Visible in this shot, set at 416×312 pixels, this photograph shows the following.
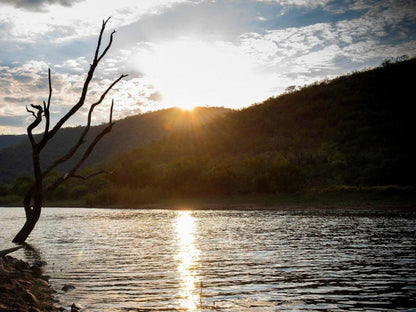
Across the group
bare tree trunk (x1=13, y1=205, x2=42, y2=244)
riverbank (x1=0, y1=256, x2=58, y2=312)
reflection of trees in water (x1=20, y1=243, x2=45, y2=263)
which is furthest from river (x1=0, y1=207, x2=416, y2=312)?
bare tree trunk (x1=13, y1=205, x2=42, y2=244)

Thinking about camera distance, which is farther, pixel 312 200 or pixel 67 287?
pixel 312 200

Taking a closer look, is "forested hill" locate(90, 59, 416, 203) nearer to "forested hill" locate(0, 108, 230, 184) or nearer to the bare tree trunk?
"forested hill" locate(0, 108, 230, 184)

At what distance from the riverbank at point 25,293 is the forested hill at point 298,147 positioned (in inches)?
2096

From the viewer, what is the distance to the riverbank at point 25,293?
10.7 m

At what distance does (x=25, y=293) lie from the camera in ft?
38.2

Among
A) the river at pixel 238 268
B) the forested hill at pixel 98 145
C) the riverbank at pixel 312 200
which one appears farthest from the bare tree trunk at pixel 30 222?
the forested hill at pixel 98 145

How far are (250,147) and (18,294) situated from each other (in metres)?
90.4

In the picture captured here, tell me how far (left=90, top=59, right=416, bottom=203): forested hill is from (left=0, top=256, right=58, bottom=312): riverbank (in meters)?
53.2

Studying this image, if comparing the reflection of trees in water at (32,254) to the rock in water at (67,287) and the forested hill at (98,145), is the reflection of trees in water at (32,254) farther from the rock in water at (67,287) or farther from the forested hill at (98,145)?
the forested hill at (98,145)

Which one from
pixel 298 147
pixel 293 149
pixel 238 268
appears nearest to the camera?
pixel 238 268

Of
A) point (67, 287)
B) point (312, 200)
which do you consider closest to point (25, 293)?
point (67, 287)

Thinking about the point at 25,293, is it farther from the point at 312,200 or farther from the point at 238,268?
the point at 312,200

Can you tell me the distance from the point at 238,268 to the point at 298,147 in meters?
→ 76.0

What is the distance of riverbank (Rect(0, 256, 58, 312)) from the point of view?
10.7 metres
